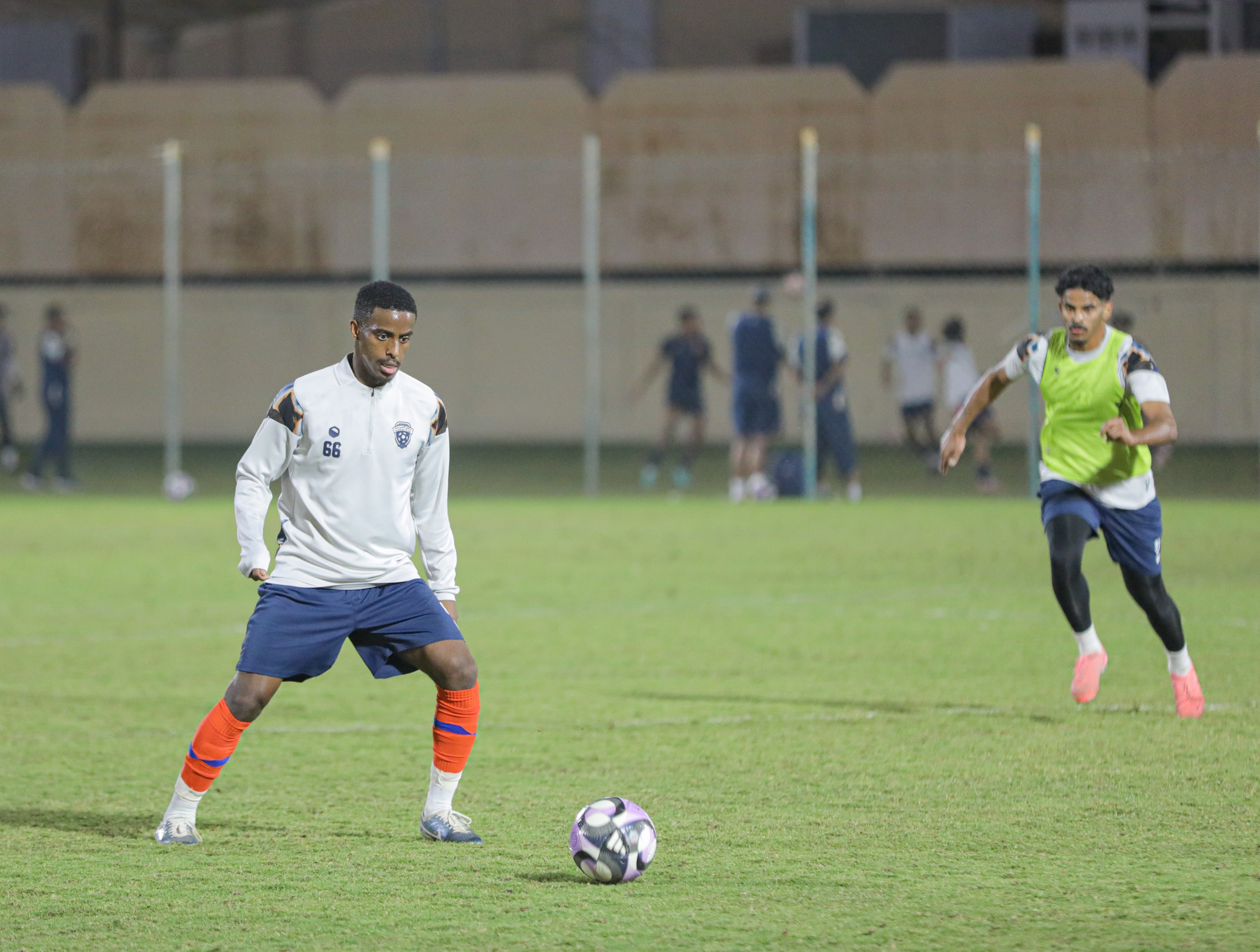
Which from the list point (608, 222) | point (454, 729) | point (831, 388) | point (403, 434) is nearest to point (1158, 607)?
point (454, 729)

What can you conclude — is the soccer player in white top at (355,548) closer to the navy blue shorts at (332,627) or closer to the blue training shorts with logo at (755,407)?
the navy blue shorts at (332,627)

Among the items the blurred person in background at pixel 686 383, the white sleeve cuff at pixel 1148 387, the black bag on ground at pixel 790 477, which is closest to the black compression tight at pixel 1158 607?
the white sleeve cuff at pixel 1148 387

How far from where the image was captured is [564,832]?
5.34m

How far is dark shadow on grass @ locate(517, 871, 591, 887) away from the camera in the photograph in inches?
187

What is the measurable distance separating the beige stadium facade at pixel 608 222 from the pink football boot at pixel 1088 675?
20.8 m

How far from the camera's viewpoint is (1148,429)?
6.73m

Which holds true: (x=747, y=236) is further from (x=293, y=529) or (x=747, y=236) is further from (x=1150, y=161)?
(x=293, y=529)

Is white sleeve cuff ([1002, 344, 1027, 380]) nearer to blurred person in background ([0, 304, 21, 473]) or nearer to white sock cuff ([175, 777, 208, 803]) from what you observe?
white sock cuff ([175, 777, 208, 803])

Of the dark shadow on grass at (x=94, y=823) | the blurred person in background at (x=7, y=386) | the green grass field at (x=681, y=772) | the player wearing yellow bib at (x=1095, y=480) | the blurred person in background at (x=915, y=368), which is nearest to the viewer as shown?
the green grass field at (x=681, y=772)

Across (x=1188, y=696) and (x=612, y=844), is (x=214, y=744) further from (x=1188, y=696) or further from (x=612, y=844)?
(x=1188, y=696)

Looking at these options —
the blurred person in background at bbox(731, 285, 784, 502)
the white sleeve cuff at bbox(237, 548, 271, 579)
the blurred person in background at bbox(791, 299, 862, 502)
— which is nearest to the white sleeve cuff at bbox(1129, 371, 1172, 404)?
the white sleeve cuff at bbox(237, 548, 271, 579)

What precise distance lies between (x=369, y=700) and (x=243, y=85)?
24171mm

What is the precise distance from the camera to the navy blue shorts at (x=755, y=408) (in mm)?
17516

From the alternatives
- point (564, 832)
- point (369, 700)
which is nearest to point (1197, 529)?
point (369, 700)
